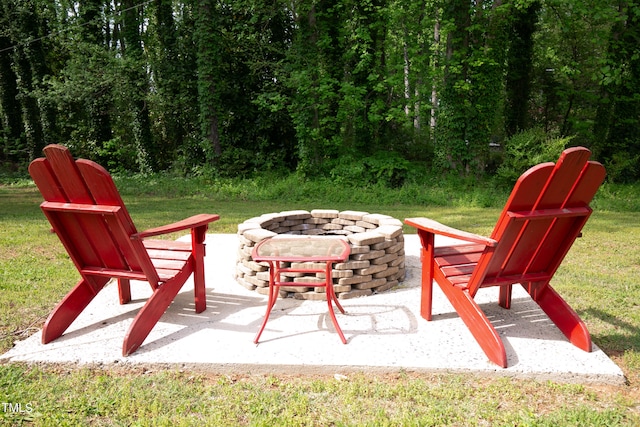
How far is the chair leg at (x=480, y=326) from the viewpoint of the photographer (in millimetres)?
2982

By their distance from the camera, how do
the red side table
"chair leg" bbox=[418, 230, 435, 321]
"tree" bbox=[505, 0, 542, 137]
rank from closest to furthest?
the red side table
"chair leg" bbox=[418, 230, 435, 321]
"tree" bbox=[505, 0, 542, 137]

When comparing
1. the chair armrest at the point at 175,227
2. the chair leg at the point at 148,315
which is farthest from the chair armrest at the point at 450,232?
the chair leg at the point at 148,315

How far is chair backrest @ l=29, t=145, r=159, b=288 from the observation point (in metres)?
2.98

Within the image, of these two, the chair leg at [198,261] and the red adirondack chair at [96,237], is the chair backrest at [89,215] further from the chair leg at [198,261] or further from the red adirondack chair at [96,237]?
the chair leg at [198,261]

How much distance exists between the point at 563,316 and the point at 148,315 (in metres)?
2.85

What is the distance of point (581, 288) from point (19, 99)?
56.4 ft

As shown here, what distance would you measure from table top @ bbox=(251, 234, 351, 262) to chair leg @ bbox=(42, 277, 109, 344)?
1.22 m

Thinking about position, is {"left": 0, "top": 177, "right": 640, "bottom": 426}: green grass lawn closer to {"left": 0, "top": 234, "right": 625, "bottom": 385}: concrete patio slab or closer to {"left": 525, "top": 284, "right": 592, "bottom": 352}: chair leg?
{"left": 0, "top": 234, "right": 625, "bottom": 385}: concrete patio slab

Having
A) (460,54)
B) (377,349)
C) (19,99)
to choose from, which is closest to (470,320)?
(377,349)

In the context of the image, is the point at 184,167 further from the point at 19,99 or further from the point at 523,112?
the point at 523,112

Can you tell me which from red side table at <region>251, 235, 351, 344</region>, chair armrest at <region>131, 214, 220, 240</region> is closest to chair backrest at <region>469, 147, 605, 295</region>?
red side table at <region>251, 235, 351, 344</region>

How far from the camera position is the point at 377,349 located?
3.21m

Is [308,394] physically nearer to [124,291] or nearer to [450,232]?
[450,232]

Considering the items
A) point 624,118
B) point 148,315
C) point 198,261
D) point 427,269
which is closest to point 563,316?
point 427,269
